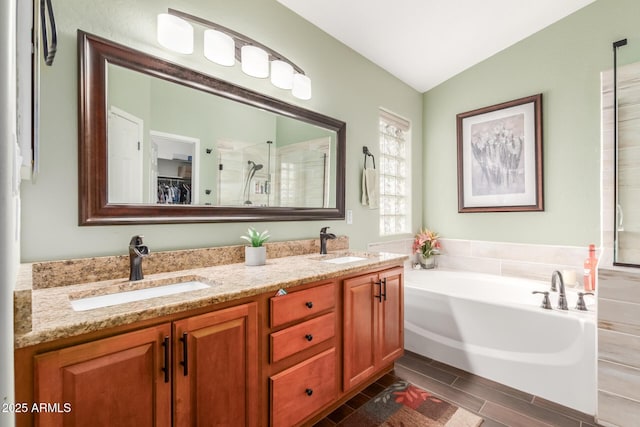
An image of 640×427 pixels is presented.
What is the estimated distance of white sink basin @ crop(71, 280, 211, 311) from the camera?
1.22m

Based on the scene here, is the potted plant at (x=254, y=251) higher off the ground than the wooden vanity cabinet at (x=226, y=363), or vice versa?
the potted plant at (x=254, y=251)

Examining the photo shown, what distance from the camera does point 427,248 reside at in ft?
11.2

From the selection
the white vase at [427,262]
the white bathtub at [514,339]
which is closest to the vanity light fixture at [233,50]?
the white bathtub at [514,339]

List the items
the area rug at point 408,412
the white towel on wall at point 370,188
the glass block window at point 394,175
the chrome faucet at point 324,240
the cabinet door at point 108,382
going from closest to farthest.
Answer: the cabinet door at point 108,382 → the area rug at point 408,412 → the chrome faucet at point 324,240 → the white towel on wall at point 370,188 → the glass block window at point 394,175

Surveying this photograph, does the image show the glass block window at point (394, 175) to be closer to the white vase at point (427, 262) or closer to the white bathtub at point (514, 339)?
the white vase at point (427, 262)

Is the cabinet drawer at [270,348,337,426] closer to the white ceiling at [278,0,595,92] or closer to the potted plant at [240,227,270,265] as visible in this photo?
the potted plant at [240,227,270,265]

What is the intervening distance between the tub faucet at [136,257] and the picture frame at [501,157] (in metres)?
3.08

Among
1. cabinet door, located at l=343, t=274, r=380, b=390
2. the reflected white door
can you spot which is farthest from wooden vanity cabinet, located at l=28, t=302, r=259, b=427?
the reflected white door

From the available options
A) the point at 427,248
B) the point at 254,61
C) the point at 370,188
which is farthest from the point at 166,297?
the point at 427,248

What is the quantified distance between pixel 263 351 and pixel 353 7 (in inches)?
94.3

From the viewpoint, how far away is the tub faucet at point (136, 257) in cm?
137

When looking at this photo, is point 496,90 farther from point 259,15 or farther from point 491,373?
point 491,373

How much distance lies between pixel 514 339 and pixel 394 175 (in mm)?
1932

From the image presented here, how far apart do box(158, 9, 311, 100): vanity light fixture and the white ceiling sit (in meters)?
0.52
